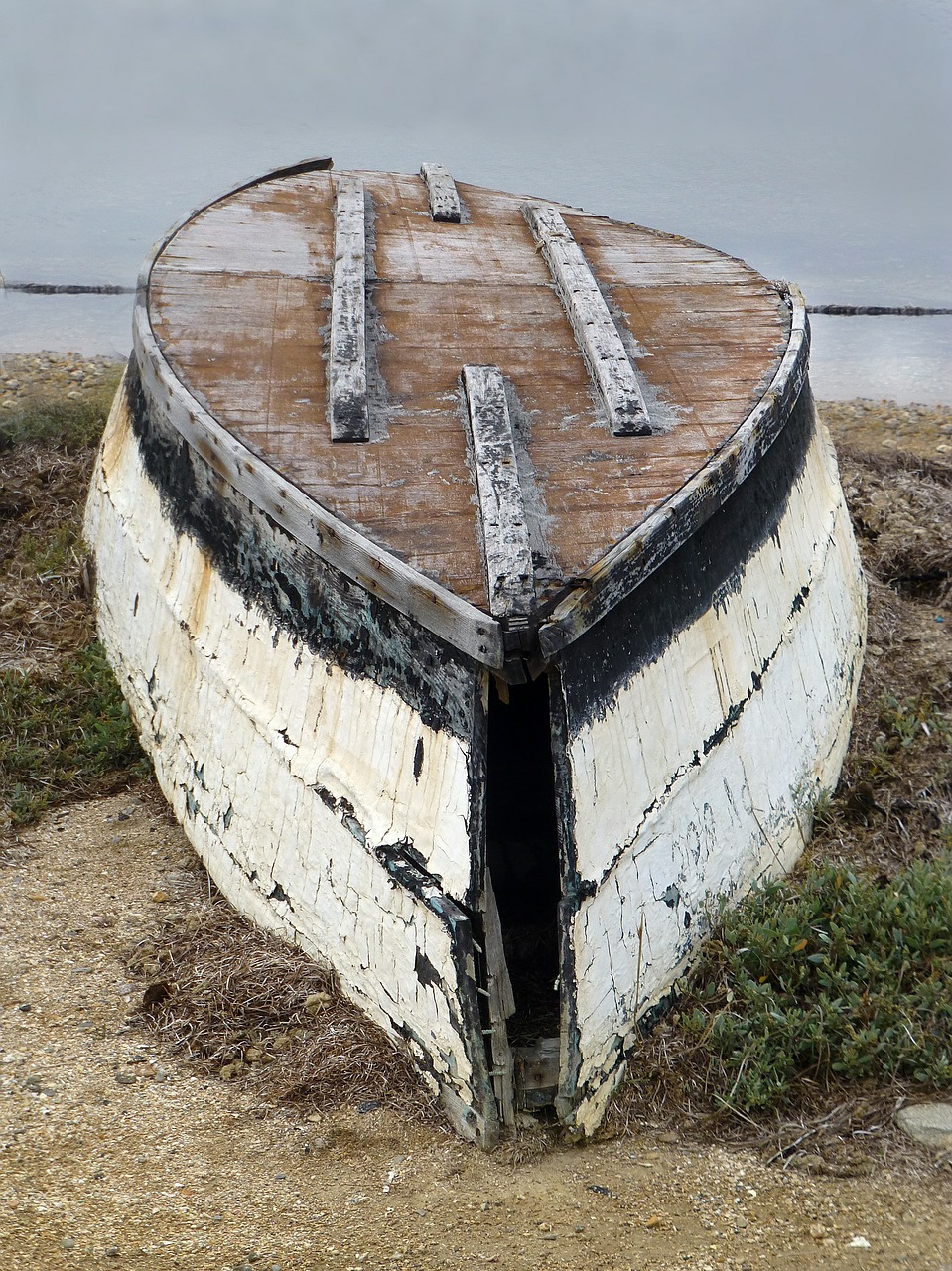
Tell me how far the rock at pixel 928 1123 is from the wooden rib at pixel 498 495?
1276mm

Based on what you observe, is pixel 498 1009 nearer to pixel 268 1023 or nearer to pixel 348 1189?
pixel 348 1189

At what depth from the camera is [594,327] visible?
357 centimetres

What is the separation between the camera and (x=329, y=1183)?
2.18 m

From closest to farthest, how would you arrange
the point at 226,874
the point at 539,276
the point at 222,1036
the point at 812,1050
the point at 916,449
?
the point at 812,1050 < the point at 222,1036 < the point at 226,874 < the point at 539,276 < the point at 916,449

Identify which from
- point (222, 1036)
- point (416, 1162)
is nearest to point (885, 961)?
point (416, 1162)

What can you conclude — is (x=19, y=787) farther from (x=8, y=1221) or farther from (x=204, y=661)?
(x=8, y=1221)

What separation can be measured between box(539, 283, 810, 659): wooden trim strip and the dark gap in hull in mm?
474

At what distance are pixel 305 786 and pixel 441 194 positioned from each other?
11.4 feet

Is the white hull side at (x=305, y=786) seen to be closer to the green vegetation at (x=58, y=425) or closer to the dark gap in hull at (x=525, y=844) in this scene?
the dark gap in hull at (x=525, y=844)

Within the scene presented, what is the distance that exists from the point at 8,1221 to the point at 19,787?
1657mm

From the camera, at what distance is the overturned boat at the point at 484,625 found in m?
2.28

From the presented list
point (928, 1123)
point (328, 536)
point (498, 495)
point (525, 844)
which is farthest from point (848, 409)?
point (928, 1123)

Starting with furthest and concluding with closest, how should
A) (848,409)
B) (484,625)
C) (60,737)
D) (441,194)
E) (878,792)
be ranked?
(848,409), (441,194), (60,737), (878,792), (484,625)

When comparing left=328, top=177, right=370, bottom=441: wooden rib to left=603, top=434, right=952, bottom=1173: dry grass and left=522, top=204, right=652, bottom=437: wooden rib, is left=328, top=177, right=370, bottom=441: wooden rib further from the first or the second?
left=603, top=434, right=952, bottom=1173: dry grass
